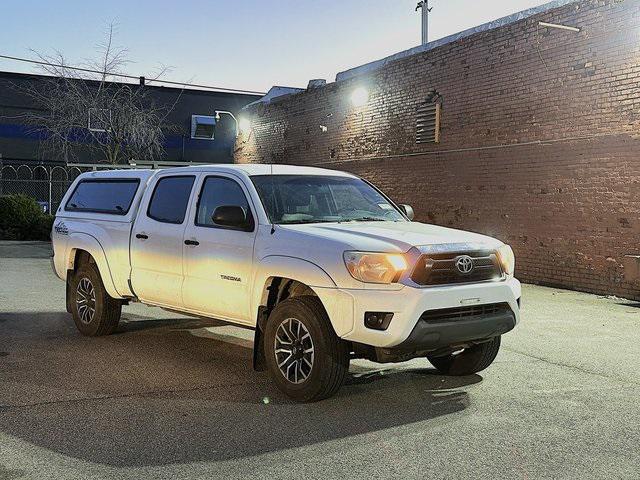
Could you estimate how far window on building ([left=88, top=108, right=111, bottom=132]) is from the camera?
29750mm

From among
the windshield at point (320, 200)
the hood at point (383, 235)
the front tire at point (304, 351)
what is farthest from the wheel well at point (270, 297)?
the windshield at point (320, 200)

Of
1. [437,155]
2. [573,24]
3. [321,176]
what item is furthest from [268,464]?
[437,155]

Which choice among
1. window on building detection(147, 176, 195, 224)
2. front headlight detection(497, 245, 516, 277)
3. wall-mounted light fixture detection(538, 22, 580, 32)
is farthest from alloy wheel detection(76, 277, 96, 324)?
wall-mounted light fixture detection(538, 22, 580, 32)

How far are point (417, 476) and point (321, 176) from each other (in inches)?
144

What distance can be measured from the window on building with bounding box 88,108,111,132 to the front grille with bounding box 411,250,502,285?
84.9 ft

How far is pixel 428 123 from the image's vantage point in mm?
17828

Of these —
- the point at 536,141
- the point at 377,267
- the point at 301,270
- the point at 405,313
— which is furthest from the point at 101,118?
the point at 405,313

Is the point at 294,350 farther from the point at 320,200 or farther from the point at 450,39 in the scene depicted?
the point at 450,39

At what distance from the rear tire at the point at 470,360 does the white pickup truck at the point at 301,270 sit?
0.04 feet

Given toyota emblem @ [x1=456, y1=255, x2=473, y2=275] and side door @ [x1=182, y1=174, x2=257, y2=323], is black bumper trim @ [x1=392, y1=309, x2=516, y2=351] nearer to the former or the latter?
toyota emblem @ [x1=456, y1=255, x2=473, y2=275]

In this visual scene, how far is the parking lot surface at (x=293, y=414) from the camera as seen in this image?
4.41 meters

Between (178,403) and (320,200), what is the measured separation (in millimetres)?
2316

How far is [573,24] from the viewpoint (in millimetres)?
13688

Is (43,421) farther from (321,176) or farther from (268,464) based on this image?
(321,176)
